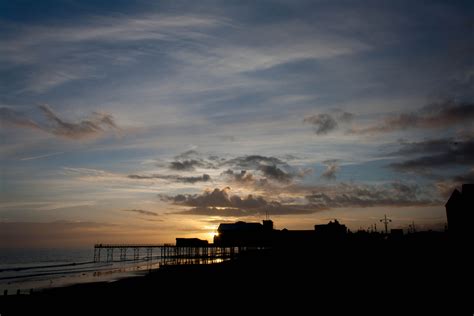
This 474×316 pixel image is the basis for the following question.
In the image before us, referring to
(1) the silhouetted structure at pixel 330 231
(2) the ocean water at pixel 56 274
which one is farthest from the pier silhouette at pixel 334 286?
(2) the ocean water at pixel 56 274

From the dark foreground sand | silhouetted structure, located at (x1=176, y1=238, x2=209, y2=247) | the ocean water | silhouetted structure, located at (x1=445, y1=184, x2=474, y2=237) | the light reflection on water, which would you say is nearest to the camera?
the dark foreground sand

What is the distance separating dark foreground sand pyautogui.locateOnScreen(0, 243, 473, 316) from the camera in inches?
949

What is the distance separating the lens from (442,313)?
68.8ft

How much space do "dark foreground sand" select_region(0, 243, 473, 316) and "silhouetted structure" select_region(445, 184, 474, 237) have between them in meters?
25.5

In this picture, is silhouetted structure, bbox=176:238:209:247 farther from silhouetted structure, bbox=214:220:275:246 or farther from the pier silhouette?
the pier silhouette

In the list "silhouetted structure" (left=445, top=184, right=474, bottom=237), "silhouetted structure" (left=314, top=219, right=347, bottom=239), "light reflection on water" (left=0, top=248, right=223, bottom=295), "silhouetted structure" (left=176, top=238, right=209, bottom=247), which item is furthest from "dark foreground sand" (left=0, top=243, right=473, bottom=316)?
"silhouetted structure" (left=176, top=238, right=209, bottom=247)

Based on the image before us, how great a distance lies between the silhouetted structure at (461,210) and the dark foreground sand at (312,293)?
25516 mm

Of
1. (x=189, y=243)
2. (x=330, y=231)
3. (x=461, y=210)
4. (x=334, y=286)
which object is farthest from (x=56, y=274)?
(x=461, y=210)

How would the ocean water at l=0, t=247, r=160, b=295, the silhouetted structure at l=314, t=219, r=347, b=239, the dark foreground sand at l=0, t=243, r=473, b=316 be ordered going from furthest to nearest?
1. the silhouetted structure at l=314, t=219, r=347, b=239
2. the ocean water at l=0, t=247, r=160, b=295
3. the dark foreground sand at l=0, t=243, r=473, b=316

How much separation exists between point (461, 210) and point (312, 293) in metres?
56.1

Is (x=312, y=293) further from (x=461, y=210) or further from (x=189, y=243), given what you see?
(x=189, y=243)

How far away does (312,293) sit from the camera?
2889 cm

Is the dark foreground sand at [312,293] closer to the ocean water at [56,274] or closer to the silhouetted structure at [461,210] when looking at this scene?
the ocean water at [56,274]

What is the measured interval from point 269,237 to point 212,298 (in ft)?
177
